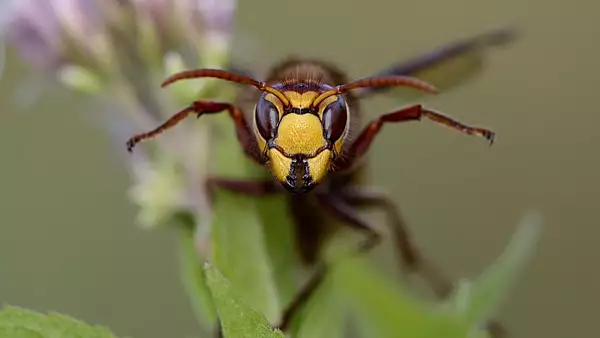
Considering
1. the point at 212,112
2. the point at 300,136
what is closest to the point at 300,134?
the point at 300,136

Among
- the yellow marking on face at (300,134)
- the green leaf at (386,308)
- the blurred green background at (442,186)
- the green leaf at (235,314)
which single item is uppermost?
the yellow marking on face at (300,134)

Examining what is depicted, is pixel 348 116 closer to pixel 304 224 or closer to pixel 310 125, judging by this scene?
pixel 310 125

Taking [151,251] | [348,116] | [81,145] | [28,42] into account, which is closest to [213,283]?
[348,116]

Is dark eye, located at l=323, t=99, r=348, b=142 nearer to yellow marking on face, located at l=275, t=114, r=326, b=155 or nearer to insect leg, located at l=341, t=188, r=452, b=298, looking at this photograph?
yellow marking on face, located at l=275, t=114, r=326, b=155

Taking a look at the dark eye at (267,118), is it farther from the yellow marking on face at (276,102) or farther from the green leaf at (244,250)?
the green leaf at (244,250)

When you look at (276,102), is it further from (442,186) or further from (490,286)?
(442,186)

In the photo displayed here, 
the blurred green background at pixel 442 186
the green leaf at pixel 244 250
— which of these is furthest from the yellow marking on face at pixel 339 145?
the blurred green background at pixel 442 186
